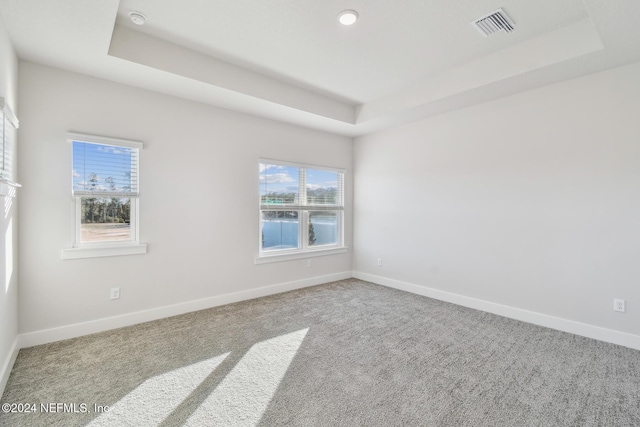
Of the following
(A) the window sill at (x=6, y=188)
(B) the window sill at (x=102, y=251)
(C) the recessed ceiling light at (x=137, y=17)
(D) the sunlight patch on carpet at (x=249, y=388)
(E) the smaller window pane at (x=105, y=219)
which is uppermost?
(C) the recessed ceiling light at (x=137, y=17)

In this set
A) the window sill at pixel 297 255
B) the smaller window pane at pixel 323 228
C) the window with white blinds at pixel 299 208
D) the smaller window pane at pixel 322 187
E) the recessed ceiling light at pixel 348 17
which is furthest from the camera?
the smaller window pane at pixel 323 228

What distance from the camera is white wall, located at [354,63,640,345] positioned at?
293 centimetres

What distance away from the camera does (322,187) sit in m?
5.21

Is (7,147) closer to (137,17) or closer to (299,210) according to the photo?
(137,17)

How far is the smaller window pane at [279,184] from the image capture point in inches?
175

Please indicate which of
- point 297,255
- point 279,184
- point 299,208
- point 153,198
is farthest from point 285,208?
point 153,198

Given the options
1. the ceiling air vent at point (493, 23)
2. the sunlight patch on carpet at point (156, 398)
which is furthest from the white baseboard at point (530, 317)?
the sunlight patch on carpet at point (156, 398)

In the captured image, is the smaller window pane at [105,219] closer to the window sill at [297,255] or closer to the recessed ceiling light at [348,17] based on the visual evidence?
the window sill at [297,255]

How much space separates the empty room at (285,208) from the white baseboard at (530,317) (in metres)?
0.03

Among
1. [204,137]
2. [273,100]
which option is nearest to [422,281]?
[273,100]

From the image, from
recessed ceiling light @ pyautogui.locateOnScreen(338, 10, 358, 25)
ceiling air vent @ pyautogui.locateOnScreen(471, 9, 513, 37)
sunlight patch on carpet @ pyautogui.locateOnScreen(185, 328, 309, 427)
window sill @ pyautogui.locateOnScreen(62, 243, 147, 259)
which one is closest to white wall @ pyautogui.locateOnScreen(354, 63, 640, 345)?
ceiling air vent @ pyautogui.locateOnScreen(471, 9, 513, 37)

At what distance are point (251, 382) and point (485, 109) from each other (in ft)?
13.0

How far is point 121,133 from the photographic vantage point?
324 cm

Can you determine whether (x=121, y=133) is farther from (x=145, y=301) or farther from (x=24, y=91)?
(x=145, y=301)
